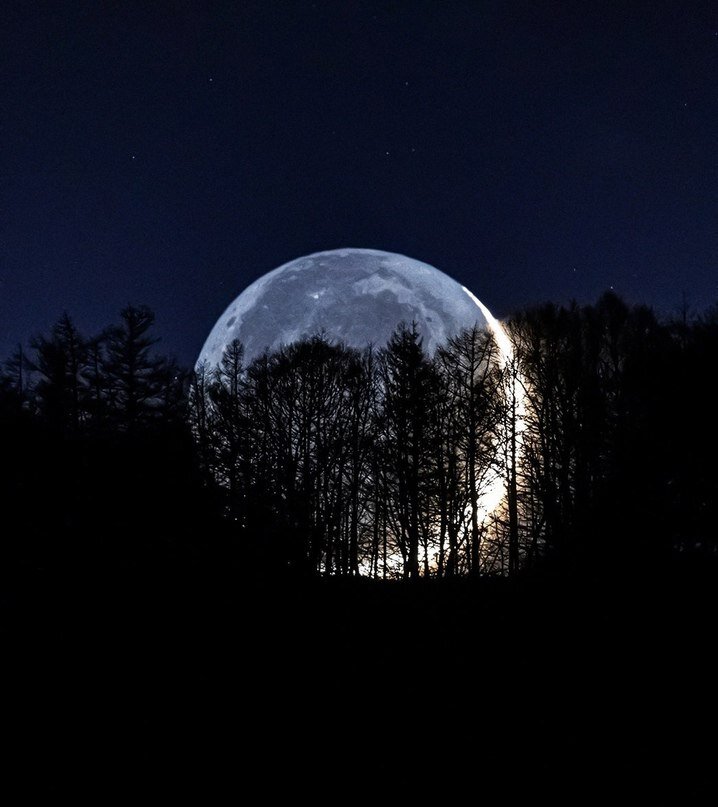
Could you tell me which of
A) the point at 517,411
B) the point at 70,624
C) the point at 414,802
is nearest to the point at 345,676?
the point at 414,802

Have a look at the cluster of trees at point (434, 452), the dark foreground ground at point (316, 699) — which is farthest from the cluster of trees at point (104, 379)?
the dark foreground ground at point (316, 699)

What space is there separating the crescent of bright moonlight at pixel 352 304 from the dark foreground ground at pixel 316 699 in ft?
69.1

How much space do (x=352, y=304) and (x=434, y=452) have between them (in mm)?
11582

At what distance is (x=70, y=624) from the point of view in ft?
27.3

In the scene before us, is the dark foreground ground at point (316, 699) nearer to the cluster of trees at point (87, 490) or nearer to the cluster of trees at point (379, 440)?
the cluster of trees at point (87, 490)

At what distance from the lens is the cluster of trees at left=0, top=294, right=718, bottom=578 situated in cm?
1747

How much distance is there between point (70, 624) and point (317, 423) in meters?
19.4

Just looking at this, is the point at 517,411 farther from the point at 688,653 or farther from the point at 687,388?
the point at 688,653

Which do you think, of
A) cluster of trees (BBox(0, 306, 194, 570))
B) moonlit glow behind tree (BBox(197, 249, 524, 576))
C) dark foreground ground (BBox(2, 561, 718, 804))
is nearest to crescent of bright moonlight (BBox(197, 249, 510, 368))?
moonlit glow behind tree (BBox(197, 249, 524, 576))

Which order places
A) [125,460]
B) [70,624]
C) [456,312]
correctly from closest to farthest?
[70,624] < [125,460] < [456,312]

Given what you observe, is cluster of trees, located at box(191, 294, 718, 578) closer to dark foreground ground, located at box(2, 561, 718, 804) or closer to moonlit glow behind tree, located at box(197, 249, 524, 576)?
moonlit glow behind tree, located at box(197, 249, 524, 576)

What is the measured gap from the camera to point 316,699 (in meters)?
8.34

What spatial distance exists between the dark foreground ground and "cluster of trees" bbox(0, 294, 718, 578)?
13.7 feet

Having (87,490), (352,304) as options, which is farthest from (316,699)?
(352,304)
